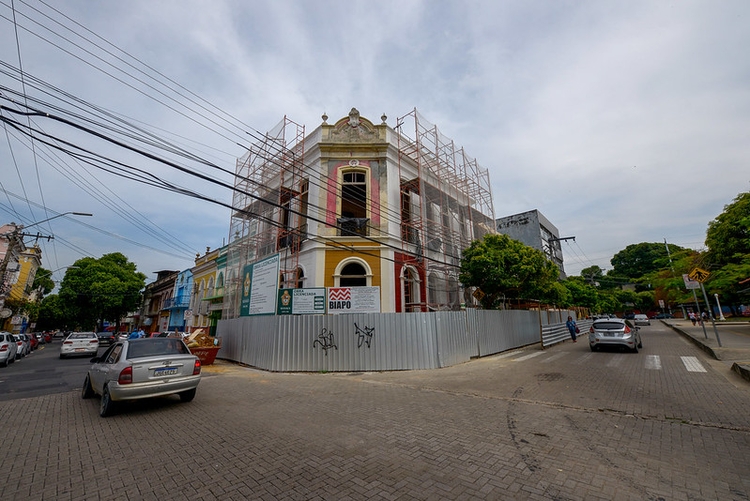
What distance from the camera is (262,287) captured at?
14.3 m

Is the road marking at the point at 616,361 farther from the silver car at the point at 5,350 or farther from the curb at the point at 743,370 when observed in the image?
the silver car at the point at 5,350

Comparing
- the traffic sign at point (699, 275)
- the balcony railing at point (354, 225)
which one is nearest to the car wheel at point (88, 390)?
the balcony railing at point (354, 225)

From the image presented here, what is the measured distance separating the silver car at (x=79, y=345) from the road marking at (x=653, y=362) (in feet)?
93.1

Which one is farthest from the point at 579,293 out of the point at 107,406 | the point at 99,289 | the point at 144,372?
the point at 99,289

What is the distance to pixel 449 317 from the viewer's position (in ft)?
40.1

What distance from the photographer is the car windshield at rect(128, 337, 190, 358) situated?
623cm

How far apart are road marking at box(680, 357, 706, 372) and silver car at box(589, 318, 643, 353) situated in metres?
1.86

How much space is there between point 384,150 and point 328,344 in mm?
10867

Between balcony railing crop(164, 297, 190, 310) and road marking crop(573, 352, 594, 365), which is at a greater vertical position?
balcony railing crop(164, 297, 190, 310)

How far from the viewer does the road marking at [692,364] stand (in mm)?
9180

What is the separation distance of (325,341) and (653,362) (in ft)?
37.3

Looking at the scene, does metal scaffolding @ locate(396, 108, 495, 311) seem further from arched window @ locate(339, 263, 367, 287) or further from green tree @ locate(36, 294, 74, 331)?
green tree @ locate(36, 294, 74, 331)

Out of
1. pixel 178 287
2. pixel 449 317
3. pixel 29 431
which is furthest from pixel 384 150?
pixel 178 287

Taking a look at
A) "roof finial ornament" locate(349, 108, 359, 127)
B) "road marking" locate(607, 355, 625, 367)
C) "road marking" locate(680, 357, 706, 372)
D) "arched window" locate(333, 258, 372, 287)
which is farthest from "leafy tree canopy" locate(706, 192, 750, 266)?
"roof finial ornament" locate(349, 108, 359, 127)
